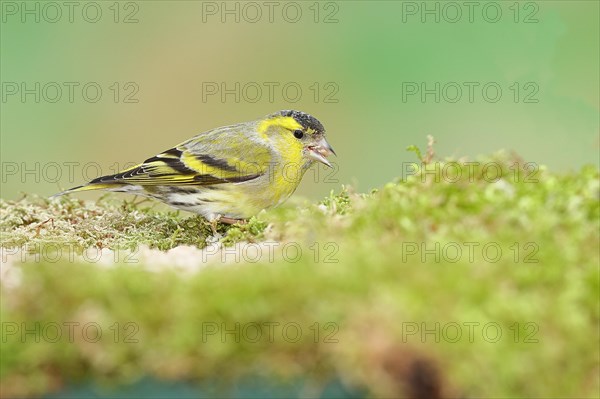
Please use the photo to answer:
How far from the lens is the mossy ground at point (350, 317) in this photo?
2.01 m

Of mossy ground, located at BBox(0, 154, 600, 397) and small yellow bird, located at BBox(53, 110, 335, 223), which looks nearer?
mossy ground, located at BBox(0, 154, 600, 397)

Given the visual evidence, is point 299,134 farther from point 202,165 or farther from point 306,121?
point 202,165

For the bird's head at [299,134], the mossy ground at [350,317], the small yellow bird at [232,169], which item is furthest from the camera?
the bird's head at [299,134]

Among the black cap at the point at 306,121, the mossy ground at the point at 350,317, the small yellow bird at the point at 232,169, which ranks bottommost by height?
the mossy ground at the point at 350,317

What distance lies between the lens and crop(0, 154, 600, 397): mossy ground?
2014 millimetres

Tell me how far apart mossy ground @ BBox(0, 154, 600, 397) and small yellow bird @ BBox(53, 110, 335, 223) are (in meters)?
2.12

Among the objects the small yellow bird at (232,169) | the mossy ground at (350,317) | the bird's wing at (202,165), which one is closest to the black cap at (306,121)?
the small yellow bird at (232,169)

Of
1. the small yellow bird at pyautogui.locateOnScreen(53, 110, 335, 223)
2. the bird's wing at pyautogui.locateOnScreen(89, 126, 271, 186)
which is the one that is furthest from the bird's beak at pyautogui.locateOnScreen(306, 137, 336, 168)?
the bird's wing at pyautogui.locateOnScreen(89, 126, 271, 186)

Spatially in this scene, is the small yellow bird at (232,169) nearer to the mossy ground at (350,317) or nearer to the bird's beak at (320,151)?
the bird's beak at (320,151)

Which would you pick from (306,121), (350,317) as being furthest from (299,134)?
(350,317)

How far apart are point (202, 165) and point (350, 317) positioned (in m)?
2.78

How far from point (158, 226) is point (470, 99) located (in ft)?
13.6

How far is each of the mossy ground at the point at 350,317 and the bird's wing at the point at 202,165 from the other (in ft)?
7.17

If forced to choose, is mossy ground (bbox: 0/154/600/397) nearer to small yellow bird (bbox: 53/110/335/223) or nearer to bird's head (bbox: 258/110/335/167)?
small yellow bird (bbox: 53/110/335/223)
